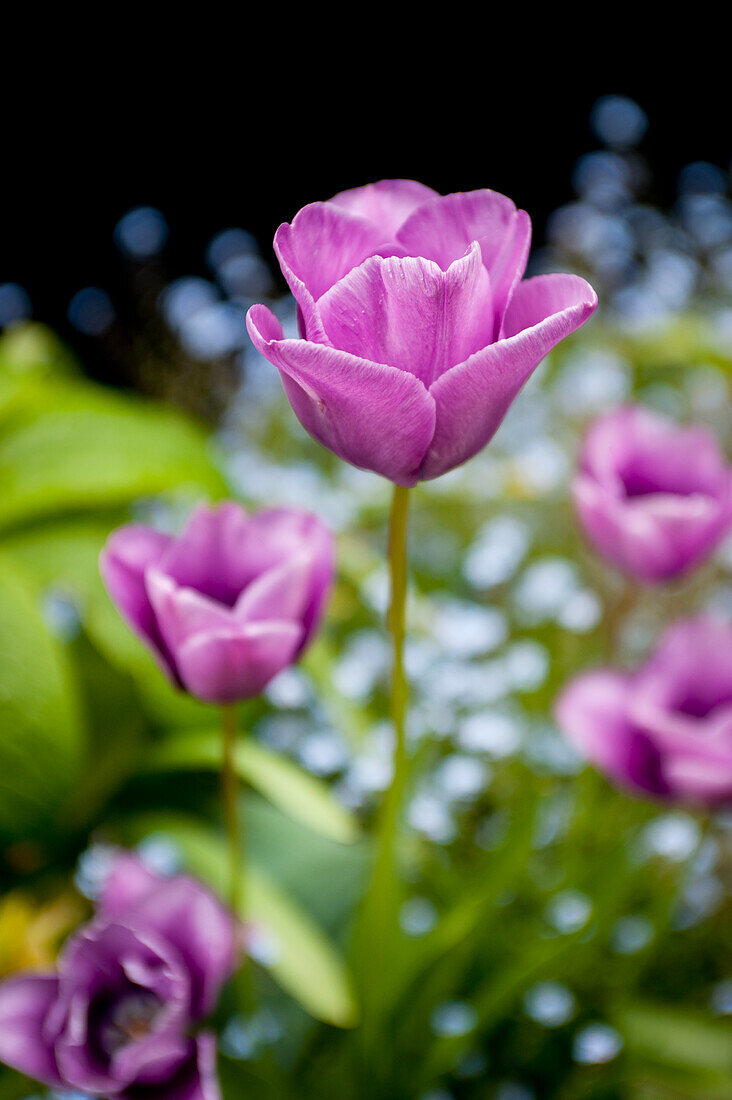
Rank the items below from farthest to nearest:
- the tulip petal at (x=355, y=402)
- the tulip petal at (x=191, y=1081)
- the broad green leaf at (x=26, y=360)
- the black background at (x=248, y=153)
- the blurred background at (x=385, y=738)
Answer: the black background at (x=248, y=153) < the broad green leaf at (x=26, y=360) < the blurred background at (x=385, y=738) < the tulip petal at (x=191, y=1081) < the tulip petal at (x=355, y=402)

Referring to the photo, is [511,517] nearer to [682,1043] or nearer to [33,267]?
[682,1043]

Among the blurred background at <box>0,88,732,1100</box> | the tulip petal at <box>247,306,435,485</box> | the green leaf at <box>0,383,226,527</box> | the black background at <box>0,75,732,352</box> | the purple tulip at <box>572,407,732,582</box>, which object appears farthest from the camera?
the black background at <box>0,75,732,352</box>

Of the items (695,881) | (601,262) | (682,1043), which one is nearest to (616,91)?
(601,262)

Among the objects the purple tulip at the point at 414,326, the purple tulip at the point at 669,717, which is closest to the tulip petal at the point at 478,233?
the purple tulip at the point at 414,326

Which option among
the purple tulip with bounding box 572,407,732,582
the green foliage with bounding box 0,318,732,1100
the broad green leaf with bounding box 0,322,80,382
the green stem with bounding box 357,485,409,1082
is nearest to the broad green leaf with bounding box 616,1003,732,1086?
the green foliage with bounding box 0,318,732,1100

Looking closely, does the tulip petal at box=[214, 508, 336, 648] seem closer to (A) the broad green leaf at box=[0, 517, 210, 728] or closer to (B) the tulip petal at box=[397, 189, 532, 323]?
(B) the tulip petal at box=[397, 189, 532, 323]

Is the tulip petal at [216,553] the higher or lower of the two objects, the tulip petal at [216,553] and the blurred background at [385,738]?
the higher

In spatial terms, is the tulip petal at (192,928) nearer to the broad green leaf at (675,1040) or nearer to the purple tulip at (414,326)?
the purple tulip at (414,326)
